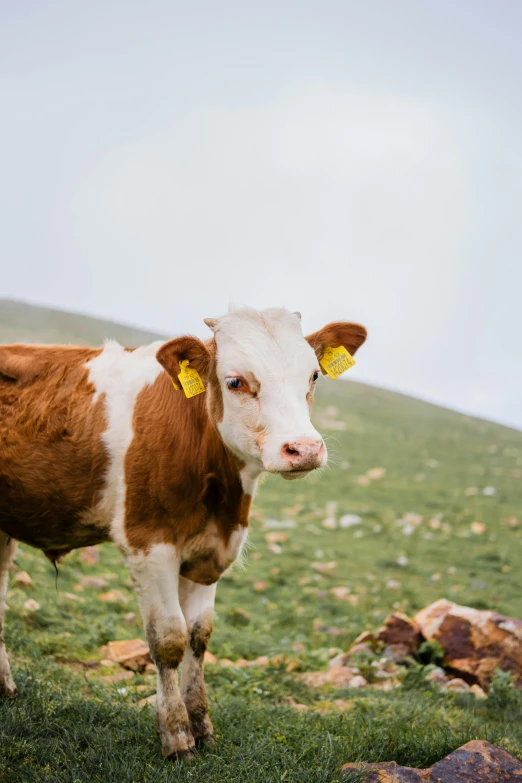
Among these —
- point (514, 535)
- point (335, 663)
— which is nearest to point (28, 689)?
point (335, 663)

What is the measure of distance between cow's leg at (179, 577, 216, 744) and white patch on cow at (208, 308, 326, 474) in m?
1.13

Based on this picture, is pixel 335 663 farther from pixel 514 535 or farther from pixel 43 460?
pixel 514 535

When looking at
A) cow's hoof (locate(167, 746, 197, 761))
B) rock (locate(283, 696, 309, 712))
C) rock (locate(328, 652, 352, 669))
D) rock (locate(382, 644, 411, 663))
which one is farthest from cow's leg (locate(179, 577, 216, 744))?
rock (locate(382, 644, 411, 663))

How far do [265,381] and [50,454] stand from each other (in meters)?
1.78

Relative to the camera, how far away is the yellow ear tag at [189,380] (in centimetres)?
486

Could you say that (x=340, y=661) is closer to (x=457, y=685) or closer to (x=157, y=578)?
(x=457, y=685)

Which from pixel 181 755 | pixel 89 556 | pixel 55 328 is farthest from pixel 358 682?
pixel 55 328

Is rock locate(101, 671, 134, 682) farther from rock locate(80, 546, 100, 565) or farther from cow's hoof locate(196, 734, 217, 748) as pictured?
rock locate(80, 546, 100, 565)

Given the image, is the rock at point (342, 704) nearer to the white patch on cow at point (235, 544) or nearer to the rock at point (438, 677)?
the rock at point (438, 677)

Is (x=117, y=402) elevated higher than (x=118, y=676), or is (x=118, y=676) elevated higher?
(x=117, y=402)

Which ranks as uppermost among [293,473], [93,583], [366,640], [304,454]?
[304,454]

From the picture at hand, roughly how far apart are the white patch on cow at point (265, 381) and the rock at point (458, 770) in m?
2.05

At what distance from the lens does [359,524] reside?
52.9 feet

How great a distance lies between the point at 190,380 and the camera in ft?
16.1
